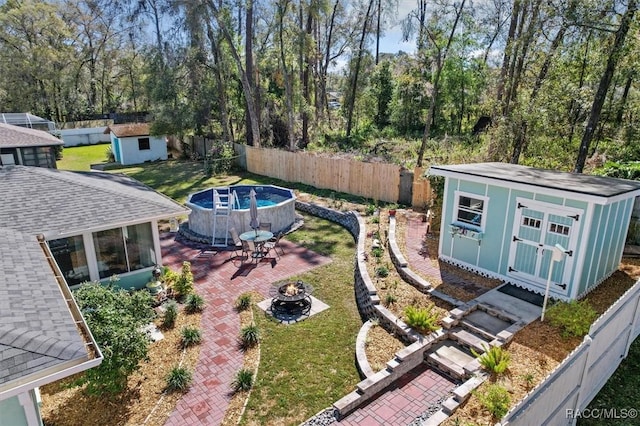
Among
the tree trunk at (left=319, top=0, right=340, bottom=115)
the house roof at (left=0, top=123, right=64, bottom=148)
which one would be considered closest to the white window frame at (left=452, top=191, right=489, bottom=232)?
the house roof at (left=0, top=123, right=64, bottom=148)

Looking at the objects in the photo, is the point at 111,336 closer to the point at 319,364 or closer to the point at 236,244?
the point at 319,364

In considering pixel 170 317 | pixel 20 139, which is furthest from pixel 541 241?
pixel 20 139

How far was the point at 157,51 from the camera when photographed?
27.8 m

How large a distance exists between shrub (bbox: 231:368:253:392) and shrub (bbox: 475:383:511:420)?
3.80 meters

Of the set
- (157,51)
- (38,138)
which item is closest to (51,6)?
(157,51)

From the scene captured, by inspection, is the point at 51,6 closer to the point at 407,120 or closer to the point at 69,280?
the point at 407,120

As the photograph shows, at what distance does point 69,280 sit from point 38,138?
1418 centimetres

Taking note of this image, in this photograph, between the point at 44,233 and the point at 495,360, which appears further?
the point at 44,233

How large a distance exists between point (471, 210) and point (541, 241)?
182cm

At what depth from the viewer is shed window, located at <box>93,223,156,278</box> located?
30.2 feet

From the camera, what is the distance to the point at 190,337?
8.14 metres

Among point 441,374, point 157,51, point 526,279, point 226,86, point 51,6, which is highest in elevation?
point 51,6

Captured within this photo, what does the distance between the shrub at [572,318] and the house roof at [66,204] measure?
8745 mm

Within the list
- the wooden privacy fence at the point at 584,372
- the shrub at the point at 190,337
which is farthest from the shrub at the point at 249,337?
the wooden privacy fence at the point at 584,372
